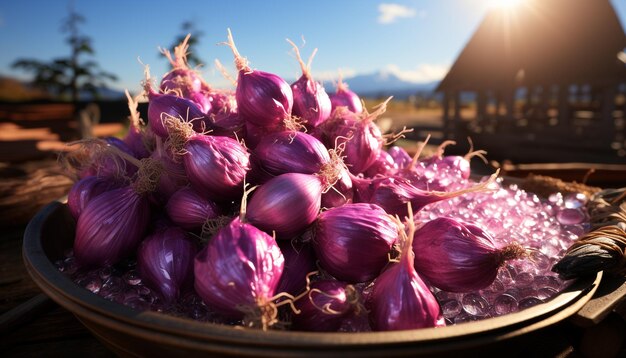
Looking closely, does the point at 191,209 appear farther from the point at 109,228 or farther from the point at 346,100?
the point at 346,100

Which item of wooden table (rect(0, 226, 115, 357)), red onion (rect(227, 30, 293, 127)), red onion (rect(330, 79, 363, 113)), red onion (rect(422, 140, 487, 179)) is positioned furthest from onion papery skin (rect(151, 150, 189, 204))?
red onion (rect(422, 140, 487, 179))

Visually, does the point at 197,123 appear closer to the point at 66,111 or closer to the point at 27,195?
the point at 27,195

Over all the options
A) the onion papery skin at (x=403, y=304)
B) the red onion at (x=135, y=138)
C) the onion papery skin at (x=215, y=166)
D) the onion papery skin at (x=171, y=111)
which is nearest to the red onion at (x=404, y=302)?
the onion papery skin at (x=403, y=304)

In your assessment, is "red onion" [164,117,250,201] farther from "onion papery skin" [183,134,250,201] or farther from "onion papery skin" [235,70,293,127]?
"onion papery skin" [235,70,293,127]

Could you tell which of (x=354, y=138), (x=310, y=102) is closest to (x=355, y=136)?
(x=354, y=138)

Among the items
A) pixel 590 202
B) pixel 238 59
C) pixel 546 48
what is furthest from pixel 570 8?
pixel 238 59
